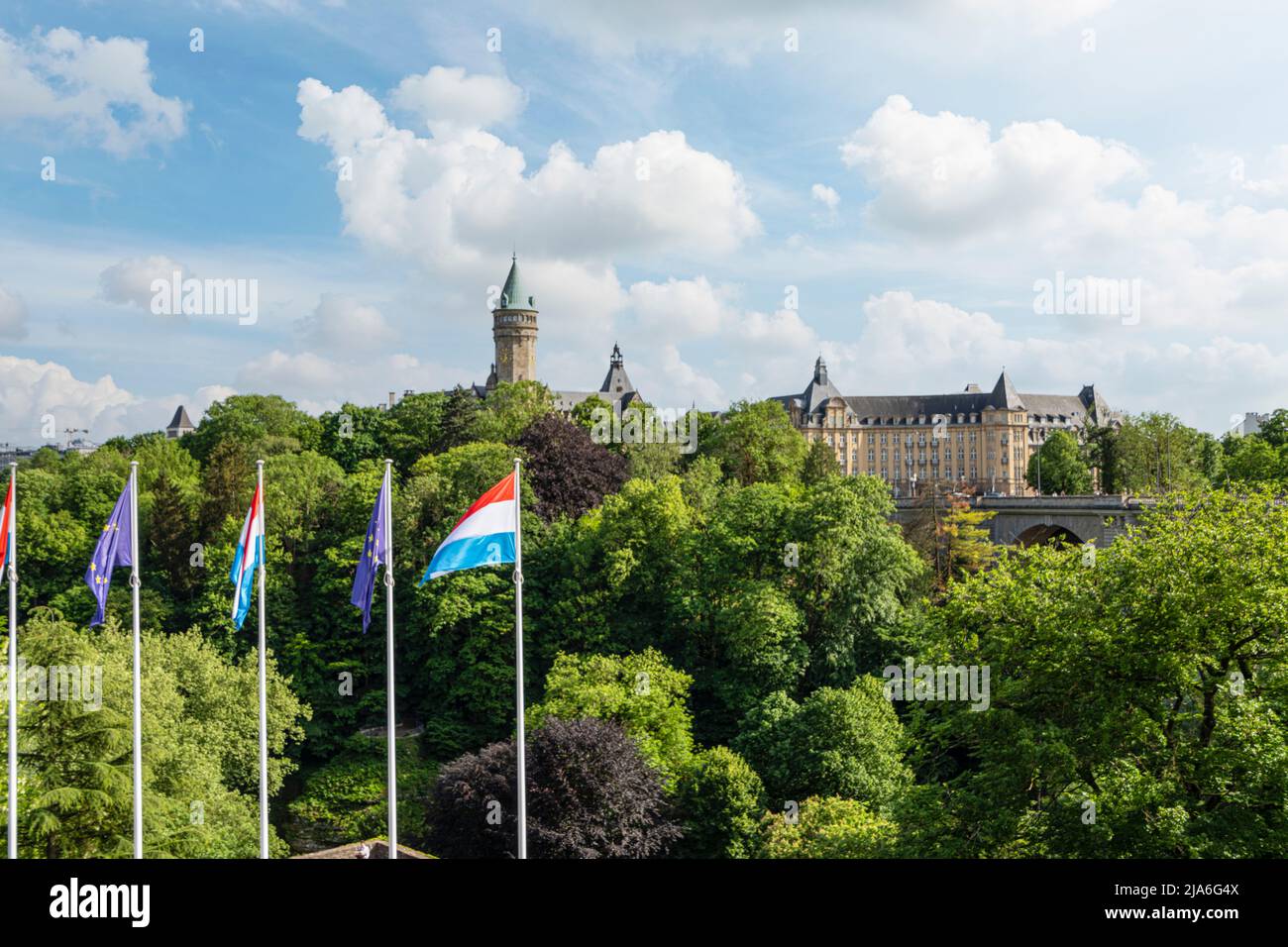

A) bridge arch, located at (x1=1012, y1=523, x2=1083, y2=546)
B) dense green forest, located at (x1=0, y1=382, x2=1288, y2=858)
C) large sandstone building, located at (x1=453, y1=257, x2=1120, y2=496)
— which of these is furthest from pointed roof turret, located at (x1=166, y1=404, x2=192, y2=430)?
bridge arch, located at (x1=1012, y1=523, x2=1083, y2=546)

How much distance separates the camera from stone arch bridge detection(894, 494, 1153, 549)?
206 feet

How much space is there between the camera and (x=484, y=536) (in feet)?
60.2

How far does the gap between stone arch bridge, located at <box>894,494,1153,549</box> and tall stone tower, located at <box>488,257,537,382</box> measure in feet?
263

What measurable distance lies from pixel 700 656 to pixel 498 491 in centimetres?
2822

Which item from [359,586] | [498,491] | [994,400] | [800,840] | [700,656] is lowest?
[800,840]

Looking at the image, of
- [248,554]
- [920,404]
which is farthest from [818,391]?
[248,554]

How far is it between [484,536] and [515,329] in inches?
5091

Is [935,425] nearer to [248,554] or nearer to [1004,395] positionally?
[1004,395]

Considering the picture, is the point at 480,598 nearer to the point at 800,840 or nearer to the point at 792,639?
the point at 792,639

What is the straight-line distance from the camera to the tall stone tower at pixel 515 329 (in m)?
145

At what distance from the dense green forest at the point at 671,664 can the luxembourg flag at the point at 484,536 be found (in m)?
9.91

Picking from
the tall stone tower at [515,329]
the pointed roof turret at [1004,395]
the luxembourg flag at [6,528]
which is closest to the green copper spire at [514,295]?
the tall stone tower at [515,329]

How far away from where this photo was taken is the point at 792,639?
138ft
